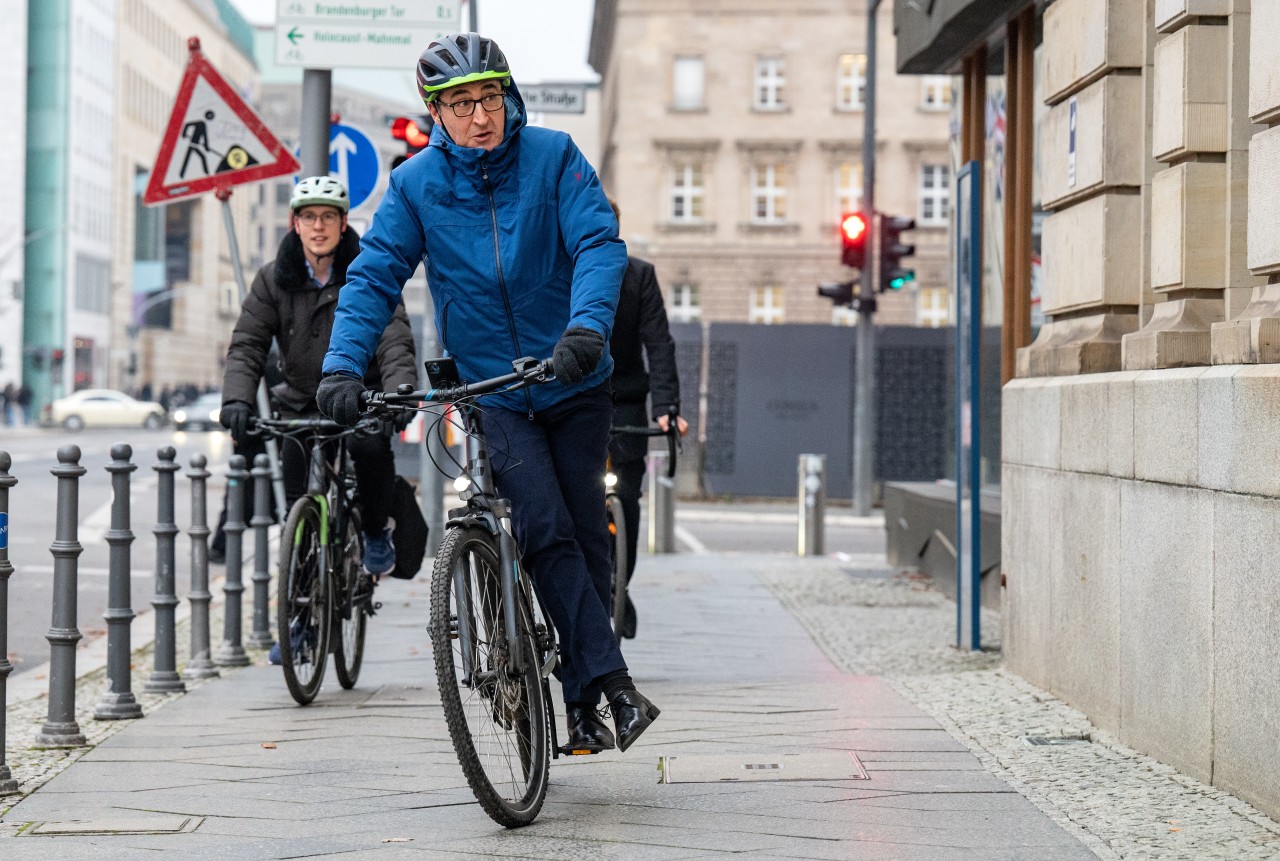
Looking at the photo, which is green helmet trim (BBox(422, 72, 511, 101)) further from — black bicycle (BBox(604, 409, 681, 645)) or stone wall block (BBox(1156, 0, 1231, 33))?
black bicycle (BBox(604, 409, 681, 645))

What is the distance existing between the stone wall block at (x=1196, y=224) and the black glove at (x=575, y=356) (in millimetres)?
2342

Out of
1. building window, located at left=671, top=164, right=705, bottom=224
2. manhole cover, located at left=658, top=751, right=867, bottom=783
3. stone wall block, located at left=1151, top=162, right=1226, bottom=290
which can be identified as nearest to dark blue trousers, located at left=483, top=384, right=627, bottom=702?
manhole cover, located at left=658, top=751, right=867, bottom=783

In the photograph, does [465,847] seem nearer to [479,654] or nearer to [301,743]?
[479,654]

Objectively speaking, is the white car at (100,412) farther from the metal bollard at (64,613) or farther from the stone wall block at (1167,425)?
the stone wall block at (1167,425)

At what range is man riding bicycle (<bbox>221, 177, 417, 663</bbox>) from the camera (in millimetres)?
7605

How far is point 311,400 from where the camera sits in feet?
25.7

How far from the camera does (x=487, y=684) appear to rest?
4734 millimetres

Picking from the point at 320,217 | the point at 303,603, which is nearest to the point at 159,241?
the point at 320,217

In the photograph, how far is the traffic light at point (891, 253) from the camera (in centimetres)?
2244

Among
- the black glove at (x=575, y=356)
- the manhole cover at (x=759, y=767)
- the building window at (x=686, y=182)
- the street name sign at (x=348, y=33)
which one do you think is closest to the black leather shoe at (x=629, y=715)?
the manhole cover at (x=759, y=767)

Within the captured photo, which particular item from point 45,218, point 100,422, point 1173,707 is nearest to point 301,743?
point 1173,707

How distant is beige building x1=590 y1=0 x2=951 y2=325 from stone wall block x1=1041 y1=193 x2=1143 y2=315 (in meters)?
53.1

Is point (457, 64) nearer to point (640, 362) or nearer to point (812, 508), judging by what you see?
point (640, 362)

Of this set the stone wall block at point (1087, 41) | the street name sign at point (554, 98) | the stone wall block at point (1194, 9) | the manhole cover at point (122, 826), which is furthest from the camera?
the street name sign at point (554, 98)
